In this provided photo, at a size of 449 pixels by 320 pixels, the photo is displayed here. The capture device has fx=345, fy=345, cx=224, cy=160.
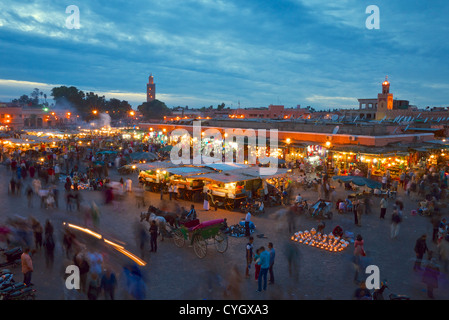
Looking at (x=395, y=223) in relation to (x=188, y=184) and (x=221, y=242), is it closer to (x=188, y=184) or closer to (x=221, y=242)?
(x=221, y=242)

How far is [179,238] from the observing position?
10.6 m

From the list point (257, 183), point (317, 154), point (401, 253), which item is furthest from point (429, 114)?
point (401, 253)

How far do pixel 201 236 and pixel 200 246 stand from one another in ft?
0.94

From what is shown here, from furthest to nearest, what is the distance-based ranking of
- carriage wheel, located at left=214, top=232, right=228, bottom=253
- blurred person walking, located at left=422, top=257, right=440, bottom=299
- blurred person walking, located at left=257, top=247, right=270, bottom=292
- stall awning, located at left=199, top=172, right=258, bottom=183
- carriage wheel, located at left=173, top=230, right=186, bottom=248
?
stall awning, located at left=199, top=172, right=258, bottom=183 < carriage wheel, located at left=173, top=230, right=186, bottom=248 < carriage wheel, located at left=214, top=232, right=228, bottom=253 < blurred person walking, located at left=257, top=247, right=270, bottom=292 < blurred person walking, located at left=422, top=257, right=440, bottom=299

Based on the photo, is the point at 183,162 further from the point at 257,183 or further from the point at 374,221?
the point at 374,221

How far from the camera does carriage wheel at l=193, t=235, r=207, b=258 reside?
9.75 metres

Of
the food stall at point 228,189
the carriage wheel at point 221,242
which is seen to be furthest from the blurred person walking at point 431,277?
the food stall at point 228,189

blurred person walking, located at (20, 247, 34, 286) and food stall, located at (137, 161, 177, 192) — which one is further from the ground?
food stall, located at (137, 161, 177, 192)

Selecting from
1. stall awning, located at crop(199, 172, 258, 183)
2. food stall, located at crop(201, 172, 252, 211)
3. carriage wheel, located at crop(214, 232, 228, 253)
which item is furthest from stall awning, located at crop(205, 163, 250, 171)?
carriage wheel, located at crop(214, 232, 228, 253)

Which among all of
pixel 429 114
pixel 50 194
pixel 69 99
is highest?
pixel 69 99

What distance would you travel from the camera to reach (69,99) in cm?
10031

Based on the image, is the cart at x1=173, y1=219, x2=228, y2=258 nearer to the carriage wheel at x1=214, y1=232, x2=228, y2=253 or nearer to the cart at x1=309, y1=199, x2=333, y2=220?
the carriage wheel at x1=214, y1=232, x2=228, y2=253

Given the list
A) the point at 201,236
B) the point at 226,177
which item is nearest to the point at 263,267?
the point at 201,236

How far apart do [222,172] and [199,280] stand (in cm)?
895
